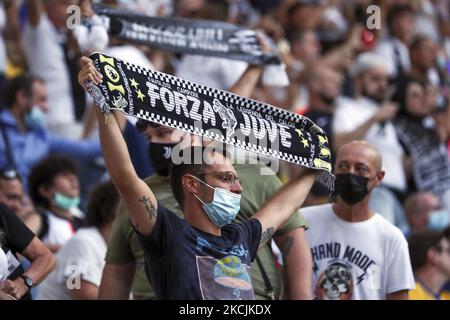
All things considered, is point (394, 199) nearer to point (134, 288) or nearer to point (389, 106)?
point (389, 106)

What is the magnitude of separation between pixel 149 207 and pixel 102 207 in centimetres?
239

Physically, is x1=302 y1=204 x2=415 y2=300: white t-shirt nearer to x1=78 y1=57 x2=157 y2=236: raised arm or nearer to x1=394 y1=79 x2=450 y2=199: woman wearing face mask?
x1=78 y1=57 x2=157 y2=236: raised arm

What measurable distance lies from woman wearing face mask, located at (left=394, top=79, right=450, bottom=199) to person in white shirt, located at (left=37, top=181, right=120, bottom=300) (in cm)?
418

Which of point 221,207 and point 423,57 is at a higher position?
point 423,57

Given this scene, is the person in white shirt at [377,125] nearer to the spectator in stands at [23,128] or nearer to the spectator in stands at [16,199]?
the spectator in stands at [23,128]

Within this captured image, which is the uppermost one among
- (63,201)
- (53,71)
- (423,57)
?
(423,57)

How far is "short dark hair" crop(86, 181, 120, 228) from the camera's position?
7633mm

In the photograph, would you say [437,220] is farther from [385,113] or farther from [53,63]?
[53,63]

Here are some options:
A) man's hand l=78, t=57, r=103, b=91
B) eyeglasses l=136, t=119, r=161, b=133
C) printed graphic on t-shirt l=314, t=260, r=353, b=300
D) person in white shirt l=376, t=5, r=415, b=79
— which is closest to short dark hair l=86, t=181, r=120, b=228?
eyeglasses l=136, t=119, r=161, b=133

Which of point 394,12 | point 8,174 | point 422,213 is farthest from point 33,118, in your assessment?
point 394,12

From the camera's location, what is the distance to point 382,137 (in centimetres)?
1058

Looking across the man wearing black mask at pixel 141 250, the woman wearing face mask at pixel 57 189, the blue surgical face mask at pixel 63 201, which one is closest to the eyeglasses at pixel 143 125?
the man wearing black mask at pixel 141 250

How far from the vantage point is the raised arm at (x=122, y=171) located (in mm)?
5137
